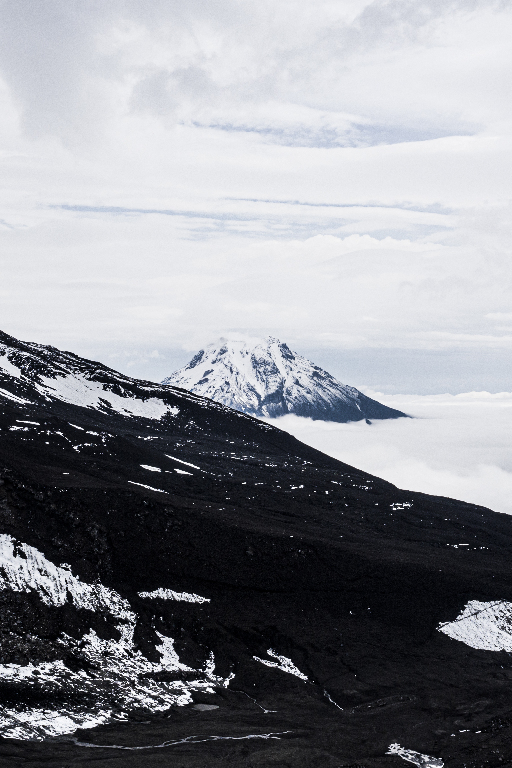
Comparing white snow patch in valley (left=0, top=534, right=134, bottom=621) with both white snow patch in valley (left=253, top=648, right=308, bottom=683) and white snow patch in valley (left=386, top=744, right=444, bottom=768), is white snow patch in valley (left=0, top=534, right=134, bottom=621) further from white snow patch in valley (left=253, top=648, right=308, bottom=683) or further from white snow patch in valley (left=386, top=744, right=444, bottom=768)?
white snow patch in valley (left=386, top=744, right=444, bottom=768)

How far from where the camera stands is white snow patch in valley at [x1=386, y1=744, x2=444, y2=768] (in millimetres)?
72619

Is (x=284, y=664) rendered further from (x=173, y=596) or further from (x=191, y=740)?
(x=191, y=740)

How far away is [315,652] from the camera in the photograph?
99438mm

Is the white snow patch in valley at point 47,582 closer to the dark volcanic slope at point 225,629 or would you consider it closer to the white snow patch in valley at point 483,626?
the dark volcanic slope at point 225,629

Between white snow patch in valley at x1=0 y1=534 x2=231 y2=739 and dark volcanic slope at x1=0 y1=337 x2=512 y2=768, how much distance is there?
9.0 inches

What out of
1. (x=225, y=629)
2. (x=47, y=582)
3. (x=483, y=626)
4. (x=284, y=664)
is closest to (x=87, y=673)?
(x=47, y=582)

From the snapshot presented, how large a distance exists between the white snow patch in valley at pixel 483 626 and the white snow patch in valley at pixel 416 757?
35.6 m

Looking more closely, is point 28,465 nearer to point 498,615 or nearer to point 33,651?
point 33,651

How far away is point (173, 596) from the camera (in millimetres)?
104812

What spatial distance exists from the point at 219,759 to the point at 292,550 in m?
53.4

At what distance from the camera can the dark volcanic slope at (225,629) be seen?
75.2 meters

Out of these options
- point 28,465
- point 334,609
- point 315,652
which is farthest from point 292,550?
point 28,465

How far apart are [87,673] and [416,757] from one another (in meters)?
35.5

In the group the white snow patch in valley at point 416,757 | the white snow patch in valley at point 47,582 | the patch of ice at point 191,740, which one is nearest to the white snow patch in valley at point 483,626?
the white snow patch in valley at point 416,757
